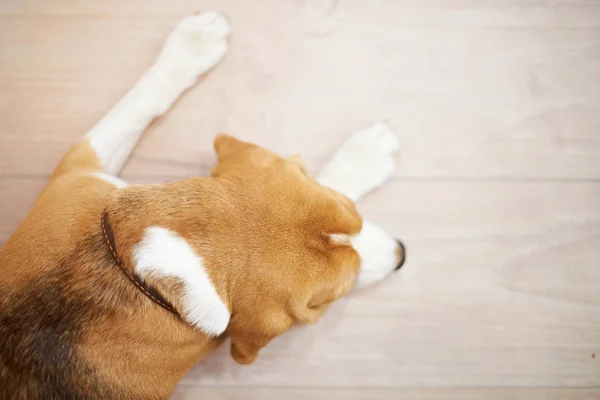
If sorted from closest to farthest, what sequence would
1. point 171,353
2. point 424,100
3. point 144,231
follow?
point 144,231 < point 171,353 < point 424,100

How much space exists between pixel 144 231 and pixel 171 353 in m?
0.34

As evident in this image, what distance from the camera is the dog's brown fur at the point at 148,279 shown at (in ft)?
3.35

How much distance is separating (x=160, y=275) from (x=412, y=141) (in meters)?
1.11

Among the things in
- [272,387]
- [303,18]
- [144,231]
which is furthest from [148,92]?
[272,387]

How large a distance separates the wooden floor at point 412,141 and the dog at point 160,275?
541 mm

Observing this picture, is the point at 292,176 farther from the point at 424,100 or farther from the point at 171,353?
the point at 424,100

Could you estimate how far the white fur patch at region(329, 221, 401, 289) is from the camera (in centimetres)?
124

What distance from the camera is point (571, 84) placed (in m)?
1.74

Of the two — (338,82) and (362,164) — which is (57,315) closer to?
(362,164)

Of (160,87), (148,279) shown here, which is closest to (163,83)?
(160,87)

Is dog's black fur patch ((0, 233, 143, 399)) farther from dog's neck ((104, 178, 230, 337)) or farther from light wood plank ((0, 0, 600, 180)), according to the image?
light wood plank ((0, 0, 600, 180))

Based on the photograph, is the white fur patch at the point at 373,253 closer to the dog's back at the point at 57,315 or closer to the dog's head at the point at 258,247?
the dog's head at the point at 258,247

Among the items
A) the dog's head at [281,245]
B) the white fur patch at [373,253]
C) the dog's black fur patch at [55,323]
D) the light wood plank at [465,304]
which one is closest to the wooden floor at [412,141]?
the light wood plank at [465,304]

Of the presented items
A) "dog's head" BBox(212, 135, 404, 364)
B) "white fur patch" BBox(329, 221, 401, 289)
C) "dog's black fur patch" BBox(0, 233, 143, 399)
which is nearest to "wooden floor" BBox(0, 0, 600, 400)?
"white fur patch" BBox(329, 221, 401, 289)
